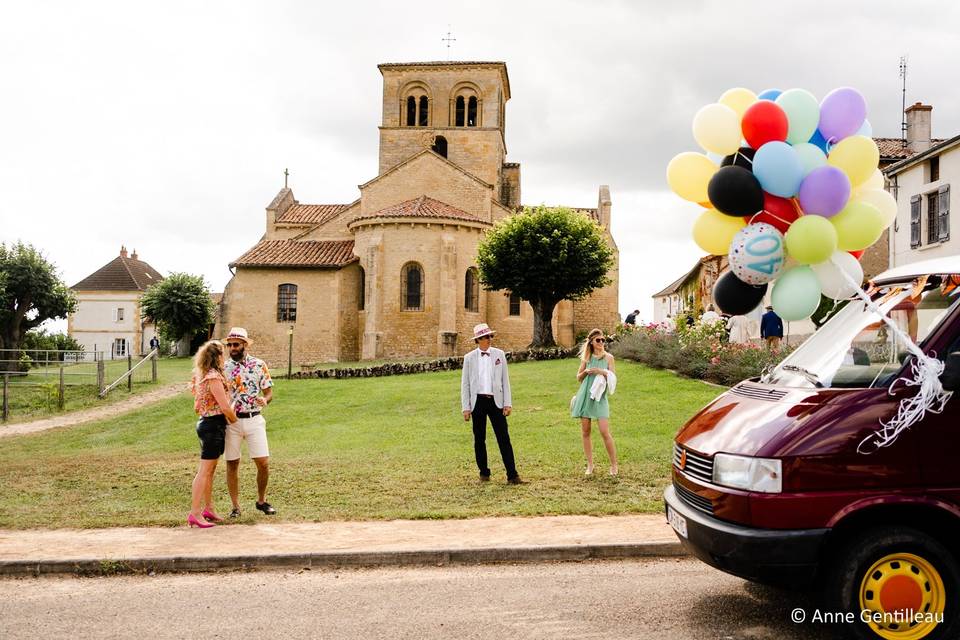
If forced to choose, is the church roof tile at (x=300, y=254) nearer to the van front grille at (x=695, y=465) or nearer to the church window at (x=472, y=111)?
the church window at (x=472, y=111)

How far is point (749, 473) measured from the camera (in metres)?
4.23

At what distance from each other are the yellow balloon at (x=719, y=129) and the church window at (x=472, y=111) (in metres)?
36.8

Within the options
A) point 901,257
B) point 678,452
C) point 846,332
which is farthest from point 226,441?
point 901,257

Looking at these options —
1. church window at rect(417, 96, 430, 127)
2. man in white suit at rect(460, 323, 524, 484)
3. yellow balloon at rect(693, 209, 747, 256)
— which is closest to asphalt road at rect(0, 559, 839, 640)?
yellow balloon at rect(693, 209, 747, 256)

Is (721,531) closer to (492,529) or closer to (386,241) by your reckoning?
(492,529)

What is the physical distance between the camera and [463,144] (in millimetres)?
40750

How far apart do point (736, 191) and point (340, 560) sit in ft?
14.1

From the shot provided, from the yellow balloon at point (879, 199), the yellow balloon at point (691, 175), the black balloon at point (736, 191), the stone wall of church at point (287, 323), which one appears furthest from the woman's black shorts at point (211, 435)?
the stone wall of church at point (287, 323)

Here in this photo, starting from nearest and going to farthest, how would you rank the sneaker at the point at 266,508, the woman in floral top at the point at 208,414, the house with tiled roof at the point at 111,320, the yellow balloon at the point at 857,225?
the yellow balloon at the point at 857,225 → the woman in floral top at the point at 208,414 → the sneaker at the point at 266,508 → the house with tiled roof at the point at 111,320

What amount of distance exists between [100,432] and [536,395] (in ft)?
33.1

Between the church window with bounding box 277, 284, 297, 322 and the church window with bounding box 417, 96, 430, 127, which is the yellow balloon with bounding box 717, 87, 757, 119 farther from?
the church window with bounding box 417, 96, 430, 127

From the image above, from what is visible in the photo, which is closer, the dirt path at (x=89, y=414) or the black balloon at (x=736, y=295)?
the black balloon at (x=736, y=295)

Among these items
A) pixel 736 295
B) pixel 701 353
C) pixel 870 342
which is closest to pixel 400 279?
pixel 701 353

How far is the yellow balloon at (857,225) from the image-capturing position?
548 centimetres
